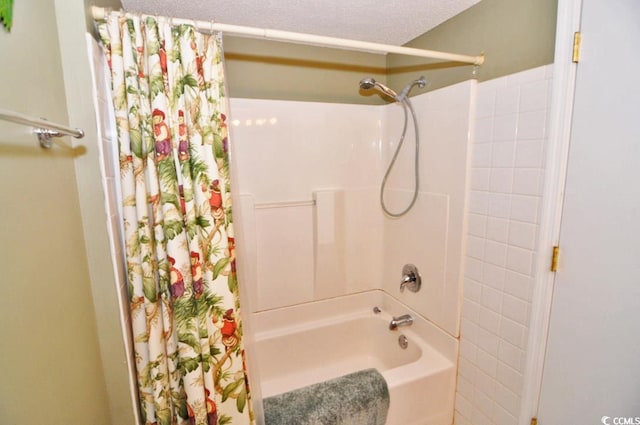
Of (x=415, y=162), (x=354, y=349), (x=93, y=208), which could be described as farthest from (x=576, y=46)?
(x=354, y=349)

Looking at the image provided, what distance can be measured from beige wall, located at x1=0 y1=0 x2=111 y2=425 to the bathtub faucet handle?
1.58 m

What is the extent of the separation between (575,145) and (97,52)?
1.70 meters

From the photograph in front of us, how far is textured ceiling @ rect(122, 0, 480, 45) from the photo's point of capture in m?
1.42

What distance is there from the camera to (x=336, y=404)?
4.29ft

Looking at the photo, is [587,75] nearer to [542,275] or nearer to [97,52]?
[542,275]

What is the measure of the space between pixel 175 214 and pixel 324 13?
1.25 metres

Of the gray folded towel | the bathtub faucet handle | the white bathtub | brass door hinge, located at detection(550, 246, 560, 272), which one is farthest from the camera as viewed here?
the bathtub faucet handle

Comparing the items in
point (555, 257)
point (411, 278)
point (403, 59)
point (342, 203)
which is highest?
point (403, 59)

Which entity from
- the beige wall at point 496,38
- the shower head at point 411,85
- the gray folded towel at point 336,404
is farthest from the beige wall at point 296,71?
the gray folded towel at point 336,404

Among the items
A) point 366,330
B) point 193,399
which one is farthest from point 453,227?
point 193,399

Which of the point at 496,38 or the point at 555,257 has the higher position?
the point at 496,38

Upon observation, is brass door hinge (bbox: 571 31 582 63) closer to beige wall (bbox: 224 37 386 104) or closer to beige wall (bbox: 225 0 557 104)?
beige wall (bbox: 225 0 557 104)

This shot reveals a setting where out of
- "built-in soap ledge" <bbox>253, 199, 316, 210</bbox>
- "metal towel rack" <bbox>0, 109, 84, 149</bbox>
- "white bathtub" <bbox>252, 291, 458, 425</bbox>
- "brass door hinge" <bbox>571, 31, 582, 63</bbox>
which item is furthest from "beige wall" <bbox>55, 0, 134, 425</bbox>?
"brass door hinge" <bbox>571, 31, 582, 63</bbox>

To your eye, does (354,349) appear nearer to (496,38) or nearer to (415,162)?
(415,162)
